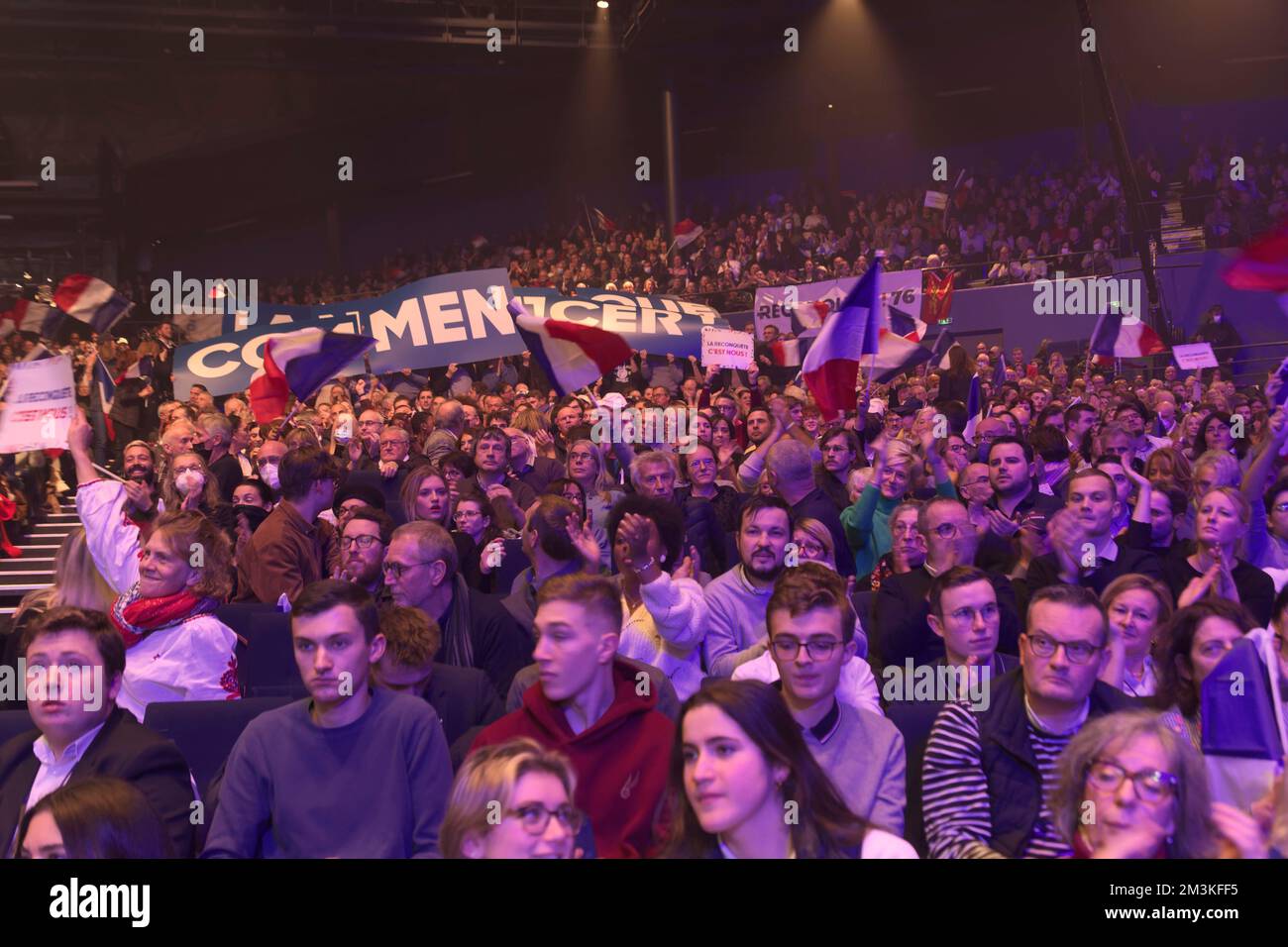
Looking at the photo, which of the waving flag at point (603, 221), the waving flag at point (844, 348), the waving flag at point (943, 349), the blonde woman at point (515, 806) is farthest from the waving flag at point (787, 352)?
the waving flag at point (603, 221)

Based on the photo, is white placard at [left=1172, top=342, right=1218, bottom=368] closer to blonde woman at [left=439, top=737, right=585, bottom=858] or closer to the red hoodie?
the red hoodie

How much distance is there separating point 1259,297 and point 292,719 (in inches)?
694

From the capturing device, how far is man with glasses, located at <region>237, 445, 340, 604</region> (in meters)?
5.81

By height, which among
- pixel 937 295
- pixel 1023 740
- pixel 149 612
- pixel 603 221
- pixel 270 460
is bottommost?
pixel 1023 740

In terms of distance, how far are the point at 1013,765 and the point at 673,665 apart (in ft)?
5.13

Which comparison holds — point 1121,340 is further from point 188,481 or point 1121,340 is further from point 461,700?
point 461,700

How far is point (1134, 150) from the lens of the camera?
21484 millimetres

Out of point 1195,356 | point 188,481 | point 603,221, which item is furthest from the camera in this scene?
point 603,221

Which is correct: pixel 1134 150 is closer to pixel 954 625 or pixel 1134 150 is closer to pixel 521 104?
pixel 521 104

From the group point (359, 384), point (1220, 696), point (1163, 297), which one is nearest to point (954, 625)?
point (1220, 696)

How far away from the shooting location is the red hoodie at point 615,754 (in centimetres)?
338

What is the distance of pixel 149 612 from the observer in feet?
13.9

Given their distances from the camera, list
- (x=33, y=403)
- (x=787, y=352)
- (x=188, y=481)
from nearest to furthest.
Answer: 1. (x=33, y=403)
2. (x=188, y=481)
3. (x=787, y=352)

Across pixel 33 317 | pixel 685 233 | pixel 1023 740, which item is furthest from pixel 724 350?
pixel 685 233
